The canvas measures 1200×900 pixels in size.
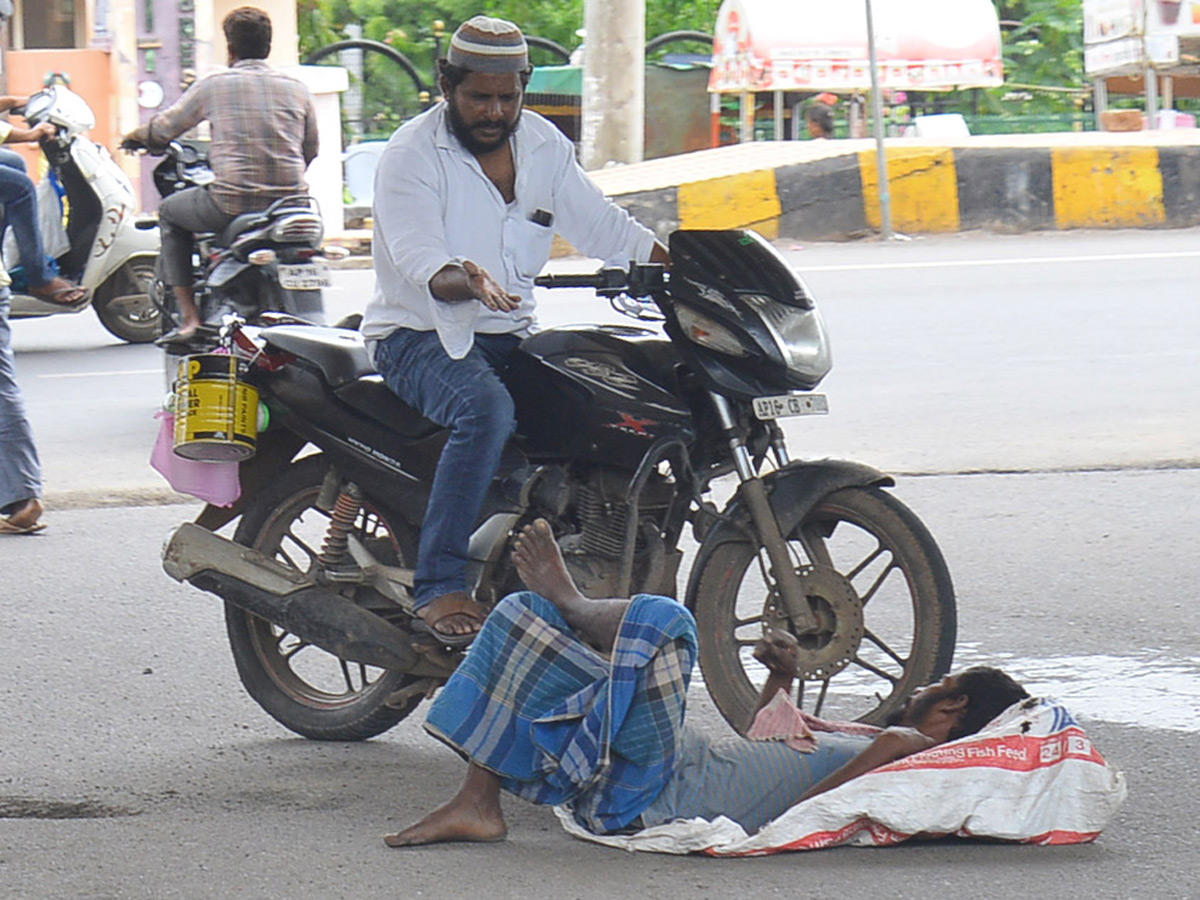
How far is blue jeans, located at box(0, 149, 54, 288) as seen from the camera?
736cm

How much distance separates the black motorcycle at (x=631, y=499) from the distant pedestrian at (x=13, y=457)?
243cm

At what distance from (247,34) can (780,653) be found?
17.4 feet

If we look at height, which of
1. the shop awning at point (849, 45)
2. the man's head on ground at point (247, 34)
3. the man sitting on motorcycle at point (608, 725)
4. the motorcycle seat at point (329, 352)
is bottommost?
the man sitting on motorcycle at point (608, 725)

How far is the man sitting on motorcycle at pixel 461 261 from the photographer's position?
4078 millimetres

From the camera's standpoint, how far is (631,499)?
4094 mm

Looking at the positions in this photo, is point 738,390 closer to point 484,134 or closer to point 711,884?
point 484,134

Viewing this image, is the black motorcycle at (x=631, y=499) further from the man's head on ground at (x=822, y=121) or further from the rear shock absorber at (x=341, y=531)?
the man's head on ground at (x=822, y=121)

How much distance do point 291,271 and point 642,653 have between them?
4634mm

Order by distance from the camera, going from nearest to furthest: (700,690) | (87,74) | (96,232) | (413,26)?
(700,690), (96,232), (87,74), (413,26)

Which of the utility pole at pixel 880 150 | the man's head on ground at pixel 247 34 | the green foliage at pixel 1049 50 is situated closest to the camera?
the man's head on ground at pixel 247 34

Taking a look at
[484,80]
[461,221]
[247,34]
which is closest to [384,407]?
[461,221]

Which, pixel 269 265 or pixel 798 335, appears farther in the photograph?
pixel 269 265

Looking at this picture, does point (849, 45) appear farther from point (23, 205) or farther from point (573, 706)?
point (573, 706)

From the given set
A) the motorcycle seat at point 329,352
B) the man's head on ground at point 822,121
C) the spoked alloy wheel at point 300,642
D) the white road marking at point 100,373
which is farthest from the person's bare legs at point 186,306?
the man's head on ground at point 822,121
